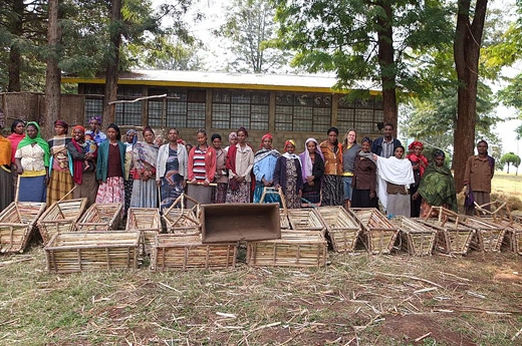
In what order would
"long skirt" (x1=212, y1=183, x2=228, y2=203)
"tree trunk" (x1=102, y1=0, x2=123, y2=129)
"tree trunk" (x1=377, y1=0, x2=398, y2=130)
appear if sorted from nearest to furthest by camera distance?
"long skirt" (x1=212, y1=183, x2=228, y2=203) < "tree trunk" (x1=377, y1=0, x2=398, y2=130) < "tree trunk" (x1=102, y1=0, x2=123, y2=129)

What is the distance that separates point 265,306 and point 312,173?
3.36 meters

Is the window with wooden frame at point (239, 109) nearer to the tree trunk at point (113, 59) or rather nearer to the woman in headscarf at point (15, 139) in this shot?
the tree trunk at point (113, 59)

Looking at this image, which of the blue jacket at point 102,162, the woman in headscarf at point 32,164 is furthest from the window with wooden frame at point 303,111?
the woman in headscarf at point 32,164

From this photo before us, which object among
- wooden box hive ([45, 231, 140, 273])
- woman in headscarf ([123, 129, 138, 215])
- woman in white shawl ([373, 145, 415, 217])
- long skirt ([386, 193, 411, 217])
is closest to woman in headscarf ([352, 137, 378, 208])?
woman in white shawl ([373, 145, 415, 217])

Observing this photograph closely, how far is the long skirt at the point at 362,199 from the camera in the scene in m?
6.80

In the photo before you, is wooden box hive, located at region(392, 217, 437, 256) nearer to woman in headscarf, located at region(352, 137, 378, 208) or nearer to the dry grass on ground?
the dry grass on ground

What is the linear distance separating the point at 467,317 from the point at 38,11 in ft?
49.1

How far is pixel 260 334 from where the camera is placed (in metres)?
3.09

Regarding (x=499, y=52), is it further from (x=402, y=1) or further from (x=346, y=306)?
(x=346, y=306)

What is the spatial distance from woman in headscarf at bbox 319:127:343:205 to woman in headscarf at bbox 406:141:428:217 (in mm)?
1187

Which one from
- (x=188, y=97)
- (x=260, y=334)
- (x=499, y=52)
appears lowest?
(x=260, y=334)

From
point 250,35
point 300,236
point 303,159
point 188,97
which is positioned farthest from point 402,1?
point 250,35

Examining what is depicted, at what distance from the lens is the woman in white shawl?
6707 mm

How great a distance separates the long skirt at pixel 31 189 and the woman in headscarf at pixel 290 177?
350 centimetres
